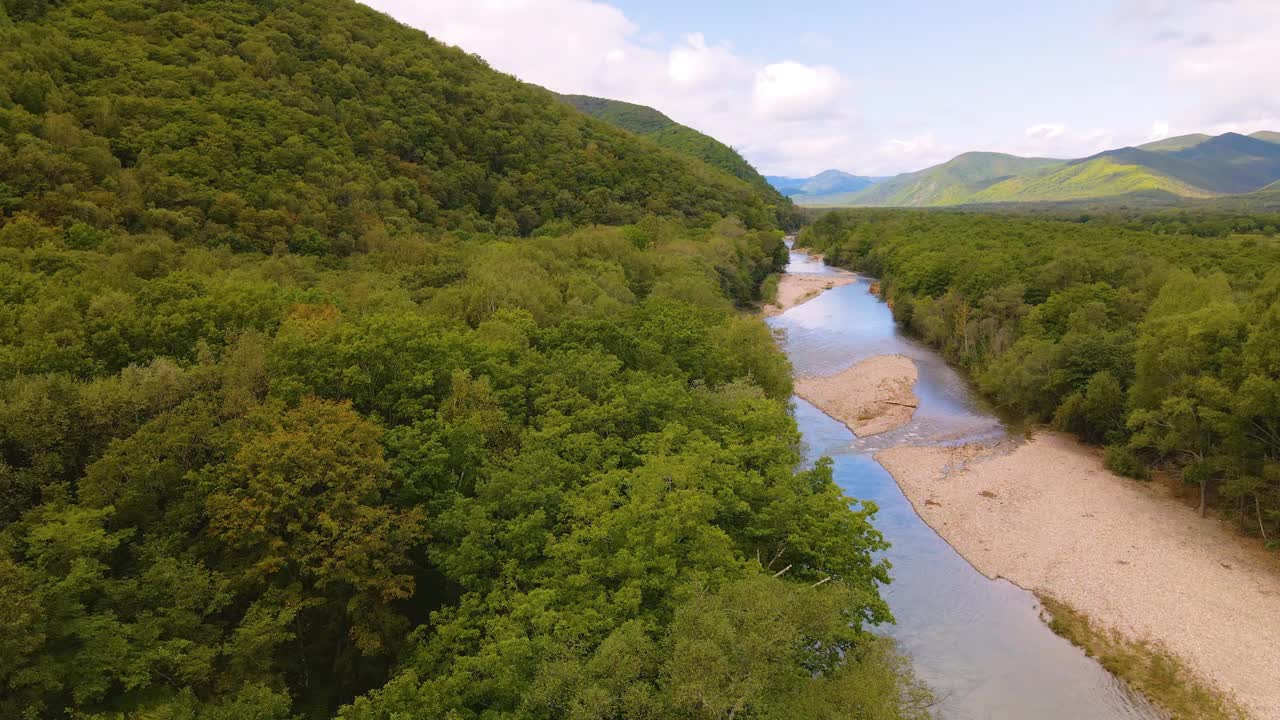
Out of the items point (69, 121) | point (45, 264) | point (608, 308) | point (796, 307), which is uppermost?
point (69, 121)

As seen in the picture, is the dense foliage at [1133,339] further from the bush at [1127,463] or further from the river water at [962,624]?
the river water at [962,624]

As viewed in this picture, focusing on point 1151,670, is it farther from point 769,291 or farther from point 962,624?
point 769,291

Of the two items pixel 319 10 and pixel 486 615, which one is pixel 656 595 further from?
pixel 319 10

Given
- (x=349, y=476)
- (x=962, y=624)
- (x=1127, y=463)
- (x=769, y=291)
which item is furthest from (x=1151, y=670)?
(x=769, y=291)

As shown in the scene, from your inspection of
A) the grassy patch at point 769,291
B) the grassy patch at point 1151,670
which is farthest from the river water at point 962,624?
the grassy patch at point 769,291

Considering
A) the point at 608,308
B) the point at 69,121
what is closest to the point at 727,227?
the point at 608,308
